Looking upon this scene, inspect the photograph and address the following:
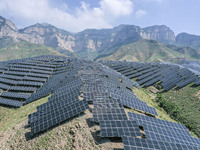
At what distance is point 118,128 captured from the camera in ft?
54.0

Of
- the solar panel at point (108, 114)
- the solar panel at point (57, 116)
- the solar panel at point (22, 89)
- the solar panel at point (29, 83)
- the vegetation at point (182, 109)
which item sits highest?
the solar panel at point (108, 114)

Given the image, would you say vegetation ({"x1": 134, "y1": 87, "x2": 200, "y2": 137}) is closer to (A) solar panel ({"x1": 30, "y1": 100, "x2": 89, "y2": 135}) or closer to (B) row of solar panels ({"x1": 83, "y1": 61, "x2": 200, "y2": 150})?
(B) row of solar panels ({"x1": 83, "y1": 61, "x2": 200, "y2": 150})

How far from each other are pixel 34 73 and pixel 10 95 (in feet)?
74.7

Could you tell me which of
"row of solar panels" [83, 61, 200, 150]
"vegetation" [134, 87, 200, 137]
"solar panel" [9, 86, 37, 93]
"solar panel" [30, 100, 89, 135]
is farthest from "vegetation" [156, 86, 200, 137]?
"solar panel" [9, 86, 37, 93]

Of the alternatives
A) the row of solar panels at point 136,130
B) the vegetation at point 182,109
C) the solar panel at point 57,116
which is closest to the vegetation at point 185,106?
the vegetation at point 182,109

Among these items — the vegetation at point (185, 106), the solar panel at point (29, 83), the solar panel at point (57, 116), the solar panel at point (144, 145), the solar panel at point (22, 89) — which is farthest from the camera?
the solar panel at point (29, 83)

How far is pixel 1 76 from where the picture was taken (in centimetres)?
5153

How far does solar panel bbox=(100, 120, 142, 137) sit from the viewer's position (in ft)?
51.2

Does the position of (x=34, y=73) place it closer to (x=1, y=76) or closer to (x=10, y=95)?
(x=1, y=76)

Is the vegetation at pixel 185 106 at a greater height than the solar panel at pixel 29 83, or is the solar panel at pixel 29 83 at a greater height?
the solar panel at pixel 29 83

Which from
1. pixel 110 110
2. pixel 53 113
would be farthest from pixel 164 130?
pixel 53 113

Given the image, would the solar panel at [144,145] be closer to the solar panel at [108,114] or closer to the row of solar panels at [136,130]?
the row of solar panels at [136,130]

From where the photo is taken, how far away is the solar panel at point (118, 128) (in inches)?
614

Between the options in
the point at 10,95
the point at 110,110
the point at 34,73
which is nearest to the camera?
the point at 110,110
